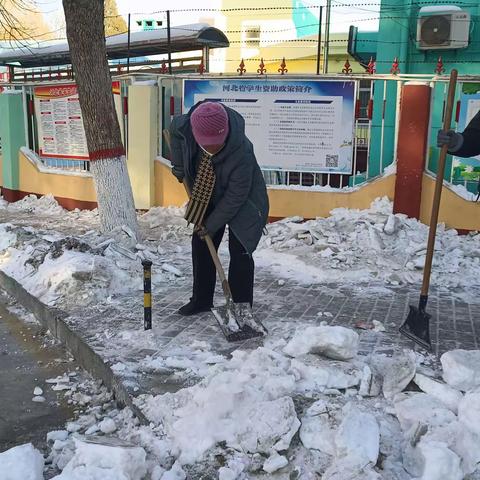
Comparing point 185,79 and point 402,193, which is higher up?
point 185,79

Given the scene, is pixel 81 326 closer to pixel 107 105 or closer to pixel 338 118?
pixel 107 105

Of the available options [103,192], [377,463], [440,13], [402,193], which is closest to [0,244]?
[103,192]

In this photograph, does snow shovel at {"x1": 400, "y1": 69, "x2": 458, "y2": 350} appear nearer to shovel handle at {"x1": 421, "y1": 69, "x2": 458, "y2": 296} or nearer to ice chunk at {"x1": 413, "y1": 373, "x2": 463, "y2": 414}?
shovel handle at {"x1": 421, "y1": 69, "x2": 458, "y2": 296}

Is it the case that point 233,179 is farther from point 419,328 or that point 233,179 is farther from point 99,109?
point 99,109

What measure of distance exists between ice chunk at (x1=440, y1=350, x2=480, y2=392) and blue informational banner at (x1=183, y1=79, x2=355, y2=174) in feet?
14.0

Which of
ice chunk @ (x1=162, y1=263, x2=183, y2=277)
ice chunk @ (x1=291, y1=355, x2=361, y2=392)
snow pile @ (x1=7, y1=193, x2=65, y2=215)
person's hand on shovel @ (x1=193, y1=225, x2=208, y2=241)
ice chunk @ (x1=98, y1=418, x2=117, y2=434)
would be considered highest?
person's hand on shovel @ (x1=193, y1=225, x2=208, y2=241)

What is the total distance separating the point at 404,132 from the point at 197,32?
5.22 m

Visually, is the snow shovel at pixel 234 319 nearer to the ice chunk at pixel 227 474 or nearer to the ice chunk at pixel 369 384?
the ice chunk at pixel 369 384

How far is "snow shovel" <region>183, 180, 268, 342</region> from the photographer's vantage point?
4062 millimetres

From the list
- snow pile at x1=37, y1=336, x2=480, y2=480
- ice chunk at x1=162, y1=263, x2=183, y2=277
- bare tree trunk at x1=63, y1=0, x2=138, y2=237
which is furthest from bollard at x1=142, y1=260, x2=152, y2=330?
bare tree trunk at x1=63, y1=0, x2=138, y2=237

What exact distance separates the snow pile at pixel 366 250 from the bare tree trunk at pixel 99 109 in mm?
1792

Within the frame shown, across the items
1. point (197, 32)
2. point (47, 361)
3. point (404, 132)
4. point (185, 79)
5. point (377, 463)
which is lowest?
point (47, 361)

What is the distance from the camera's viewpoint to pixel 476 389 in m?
3.08

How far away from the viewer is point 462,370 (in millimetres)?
3191
